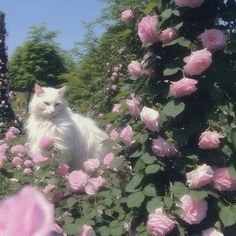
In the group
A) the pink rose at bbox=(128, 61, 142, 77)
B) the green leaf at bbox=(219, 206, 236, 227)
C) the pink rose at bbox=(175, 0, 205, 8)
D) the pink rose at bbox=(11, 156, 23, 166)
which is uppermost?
Result: the pink rose at bbox=(175, 0, 205, 8)

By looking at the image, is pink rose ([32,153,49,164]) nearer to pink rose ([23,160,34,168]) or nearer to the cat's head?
pink rose ([23,160,34,168])

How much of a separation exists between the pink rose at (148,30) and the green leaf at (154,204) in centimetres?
92

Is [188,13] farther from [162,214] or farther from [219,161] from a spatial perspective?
[162,214]

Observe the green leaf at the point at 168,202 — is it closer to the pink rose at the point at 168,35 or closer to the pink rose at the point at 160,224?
the pink rose at the point at 160,224

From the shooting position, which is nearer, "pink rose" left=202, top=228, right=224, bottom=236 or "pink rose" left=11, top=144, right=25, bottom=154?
"pink rose" left=202, top=228, right=224, bottom=236

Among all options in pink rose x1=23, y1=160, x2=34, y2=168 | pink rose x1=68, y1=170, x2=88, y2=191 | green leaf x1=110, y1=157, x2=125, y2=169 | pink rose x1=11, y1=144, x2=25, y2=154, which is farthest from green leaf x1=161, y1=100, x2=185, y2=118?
pink rose x1=11, y1=144, x2=25, y2=154

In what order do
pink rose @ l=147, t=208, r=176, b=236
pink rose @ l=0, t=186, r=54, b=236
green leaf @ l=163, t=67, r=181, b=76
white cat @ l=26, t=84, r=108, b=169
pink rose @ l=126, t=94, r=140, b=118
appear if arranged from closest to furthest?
1. pink rose @ l=0, t=186, r=54, b=236
2. pink rose @ l=147, t=208, r=176, b=236
3. green leaf @ l=163, t=67, r=181, b=76
4. pink rose @ l=126, t=94, r=140, b=118
5. white cat @ l=26, t=84, r=108, b=169

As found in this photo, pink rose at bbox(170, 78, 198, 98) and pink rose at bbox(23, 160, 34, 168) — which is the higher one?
pink rose at bbox(170, 78, 198, 98)

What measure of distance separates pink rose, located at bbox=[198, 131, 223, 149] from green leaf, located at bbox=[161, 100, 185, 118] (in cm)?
19

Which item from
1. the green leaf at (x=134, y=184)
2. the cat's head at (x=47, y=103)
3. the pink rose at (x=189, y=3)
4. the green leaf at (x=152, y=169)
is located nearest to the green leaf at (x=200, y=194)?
the green leaf at (x=152, y=169)

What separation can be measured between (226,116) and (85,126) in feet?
7.72

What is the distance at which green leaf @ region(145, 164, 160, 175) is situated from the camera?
2732 mm

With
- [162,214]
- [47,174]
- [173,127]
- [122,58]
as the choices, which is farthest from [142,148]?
[122,58]

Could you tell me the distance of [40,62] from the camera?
24.8 meters
